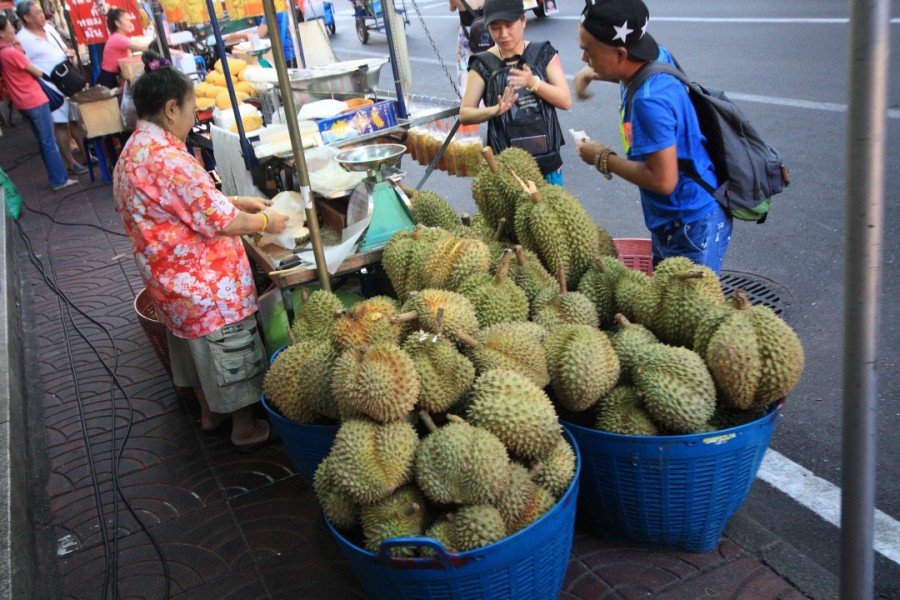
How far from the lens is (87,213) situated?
8.23 meters

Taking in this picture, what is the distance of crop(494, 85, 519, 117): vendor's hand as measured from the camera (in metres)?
3.70

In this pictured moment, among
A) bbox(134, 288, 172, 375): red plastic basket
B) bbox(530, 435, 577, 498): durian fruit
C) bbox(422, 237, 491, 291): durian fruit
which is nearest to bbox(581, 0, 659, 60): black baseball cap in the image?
bbox(422, 237, 491, 291): durian fruit

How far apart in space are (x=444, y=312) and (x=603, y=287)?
2.23 feet

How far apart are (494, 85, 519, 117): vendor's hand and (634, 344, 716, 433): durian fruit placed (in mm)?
1880

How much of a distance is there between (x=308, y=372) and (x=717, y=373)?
132cm

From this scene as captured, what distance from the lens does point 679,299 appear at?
2.46 metres

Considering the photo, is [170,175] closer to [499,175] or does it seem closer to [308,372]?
[308,372]

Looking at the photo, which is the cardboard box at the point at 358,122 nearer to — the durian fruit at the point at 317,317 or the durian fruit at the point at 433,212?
the durian fruit at the point at 433,212

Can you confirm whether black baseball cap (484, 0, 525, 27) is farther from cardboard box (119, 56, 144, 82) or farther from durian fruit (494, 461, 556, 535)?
cardboard box (119, 56, 144, 82)

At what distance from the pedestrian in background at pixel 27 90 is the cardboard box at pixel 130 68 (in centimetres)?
95

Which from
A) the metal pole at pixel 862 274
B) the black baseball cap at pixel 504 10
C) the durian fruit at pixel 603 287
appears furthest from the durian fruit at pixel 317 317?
the metal pole at pixel 862 274

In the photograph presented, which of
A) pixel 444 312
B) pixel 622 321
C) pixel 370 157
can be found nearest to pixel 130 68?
pixel 370 157

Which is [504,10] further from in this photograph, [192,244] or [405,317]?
[405,317]

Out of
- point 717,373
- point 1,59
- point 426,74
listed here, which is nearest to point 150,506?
point 717,373
